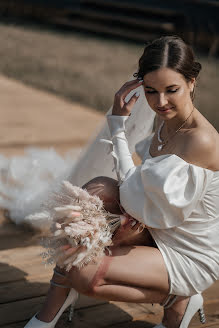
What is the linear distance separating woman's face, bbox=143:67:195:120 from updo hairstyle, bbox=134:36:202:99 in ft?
0.06

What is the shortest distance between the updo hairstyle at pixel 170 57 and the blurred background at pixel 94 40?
3.93 meters

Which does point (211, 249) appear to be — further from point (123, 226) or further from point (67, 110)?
point (67, 110)

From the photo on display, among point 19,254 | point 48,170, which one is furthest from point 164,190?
point 48,170

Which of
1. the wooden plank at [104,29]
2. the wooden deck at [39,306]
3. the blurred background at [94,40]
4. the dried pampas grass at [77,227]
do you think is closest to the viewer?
the dried pampas grass at [77,227]

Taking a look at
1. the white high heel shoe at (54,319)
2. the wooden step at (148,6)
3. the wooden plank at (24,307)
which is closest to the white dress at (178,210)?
the white high heel shoe at (54,319)

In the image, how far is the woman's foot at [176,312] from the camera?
2.02 meters

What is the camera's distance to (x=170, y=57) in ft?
6.28

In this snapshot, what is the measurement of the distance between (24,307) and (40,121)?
3.37 m

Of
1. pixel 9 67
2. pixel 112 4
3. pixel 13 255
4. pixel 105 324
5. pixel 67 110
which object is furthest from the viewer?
pixel 112 4

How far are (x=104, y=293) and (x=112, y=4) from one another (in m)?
12.1

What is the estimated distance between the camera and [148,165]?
6.24 ft

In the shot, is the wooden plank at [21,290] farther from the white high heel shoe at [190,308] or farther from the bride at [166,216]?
the white high heel shoe at [190,308]

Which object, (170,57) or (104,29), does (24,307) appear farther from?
(104,29)

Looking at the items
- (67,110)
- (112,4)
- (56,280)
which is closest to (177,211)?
(56,280)
